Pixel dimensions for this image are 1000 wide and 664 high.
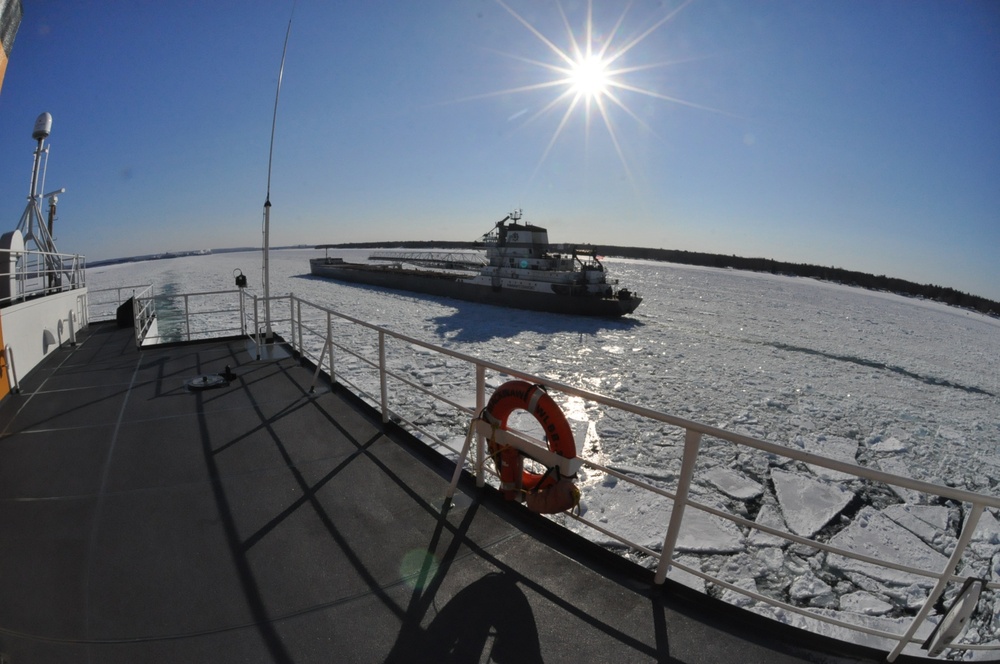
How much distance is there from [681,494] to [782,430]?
780cm

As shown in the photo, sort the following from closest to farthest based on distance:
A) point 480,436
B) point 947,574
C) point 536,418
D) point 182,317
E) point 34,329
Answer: point 947,574, point 536,418, point 480,436, point 34,329, point 182,317

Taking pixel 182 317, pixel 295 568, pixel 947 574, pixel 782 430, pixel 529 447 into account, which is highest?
pixel 529 447

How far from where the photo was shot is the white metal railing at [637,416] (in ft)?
5.39

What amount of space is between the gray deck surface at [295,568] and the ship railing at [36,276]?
342 centimetres

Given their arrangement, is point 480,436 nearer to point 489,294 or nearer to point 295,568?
point 295,568

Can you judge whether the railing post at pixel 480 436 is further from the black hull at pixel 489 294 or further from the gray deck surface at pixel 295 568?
the black hull at pixel 489 294

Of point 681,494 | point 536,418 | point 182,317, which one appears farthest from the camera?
point 182,317

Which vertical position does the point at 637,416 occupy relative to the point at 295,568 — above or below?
below

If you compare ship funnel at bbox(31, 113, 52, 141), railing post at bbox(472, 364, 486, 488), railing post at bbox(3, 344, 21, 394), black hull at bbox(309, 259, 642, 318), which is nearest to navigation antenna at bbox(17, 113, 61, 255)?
ship funnel at bbox(31, 113, 52, 141)

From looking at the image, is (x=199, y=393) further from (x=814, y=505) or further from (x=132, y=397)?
(x=814, y=505)

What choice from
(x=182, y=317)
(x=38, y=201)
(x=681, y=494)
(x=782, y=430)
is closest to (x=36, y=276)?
(x=38, y=201)

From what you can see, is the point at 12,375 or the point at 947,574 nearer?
the point at 947,574

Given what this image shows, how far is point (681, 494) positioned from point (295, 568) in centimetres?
192

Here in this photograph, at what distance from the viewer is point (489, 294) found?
2766 cm
